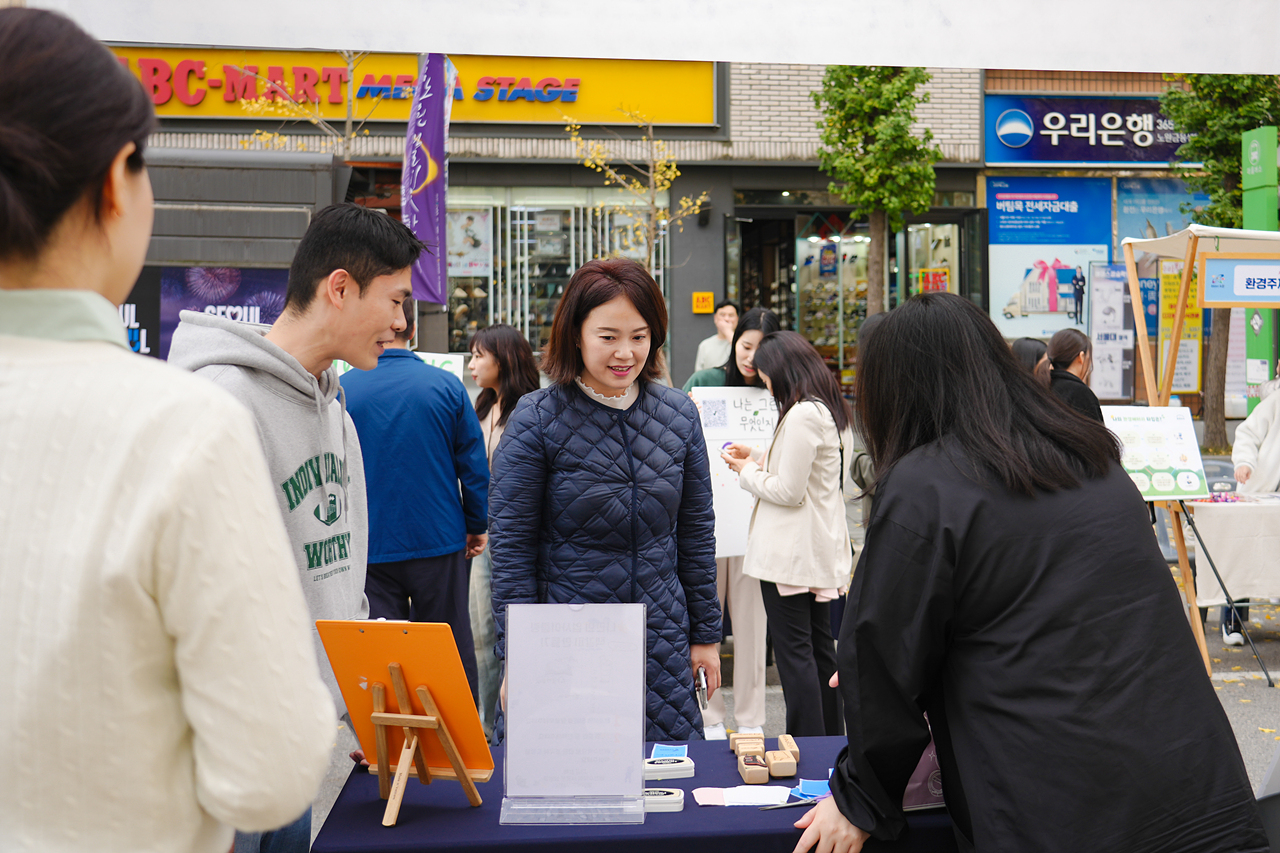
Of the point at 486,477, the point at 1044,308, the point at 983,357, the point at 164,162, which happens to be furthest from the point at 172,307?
the point at 1044,308

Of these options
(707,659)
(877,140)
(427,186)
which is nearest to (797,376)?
(707,659)

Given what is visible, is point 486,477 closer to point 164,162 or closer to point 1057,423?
point 1057,423

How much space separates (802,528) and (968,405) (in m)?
2.51

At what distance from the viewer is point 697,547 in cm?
294

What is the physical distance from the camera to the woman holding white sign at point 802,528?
4.22 meters

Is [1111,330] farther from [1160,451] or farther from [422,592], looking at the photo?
[422,592]

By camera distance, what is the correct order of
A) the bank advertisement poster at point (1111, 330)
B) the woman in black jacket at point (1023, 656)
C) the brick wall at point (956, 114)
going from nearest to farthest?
the woman in black jacket at point (1023, 656), the brick wall at point (956, 114), the bank advertisement poster at point (1111, 330)

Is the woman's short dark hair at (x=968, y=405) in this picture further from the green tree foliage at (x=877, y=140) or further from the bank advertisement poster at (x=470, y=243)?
the bank advertisement poster at (x=470, y=243)

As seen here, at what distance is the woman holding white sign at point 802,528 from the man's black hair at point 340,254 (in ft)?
7.72

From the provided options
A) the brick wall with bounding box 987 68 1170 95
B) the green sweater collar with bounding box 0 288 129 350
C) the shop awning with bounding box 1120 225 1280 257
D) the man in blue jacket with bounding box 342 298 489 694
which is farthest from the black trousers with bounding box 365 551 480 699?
the brick wall with bounding box 987 68 1170 95

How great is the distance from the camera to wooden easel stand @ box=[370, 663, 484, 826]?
1.91 m

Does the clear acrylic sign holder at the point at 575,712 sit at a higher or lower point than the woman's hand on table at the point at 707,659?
higher

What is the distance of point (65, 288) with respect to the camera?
99 centimetres

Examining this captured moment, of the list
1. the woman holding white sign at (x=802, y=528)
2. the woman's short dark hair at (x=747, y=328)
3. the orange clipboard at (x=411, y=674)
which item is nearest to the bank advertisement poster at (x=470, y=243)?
the woman's short dark hair at (x=747, y=328)
